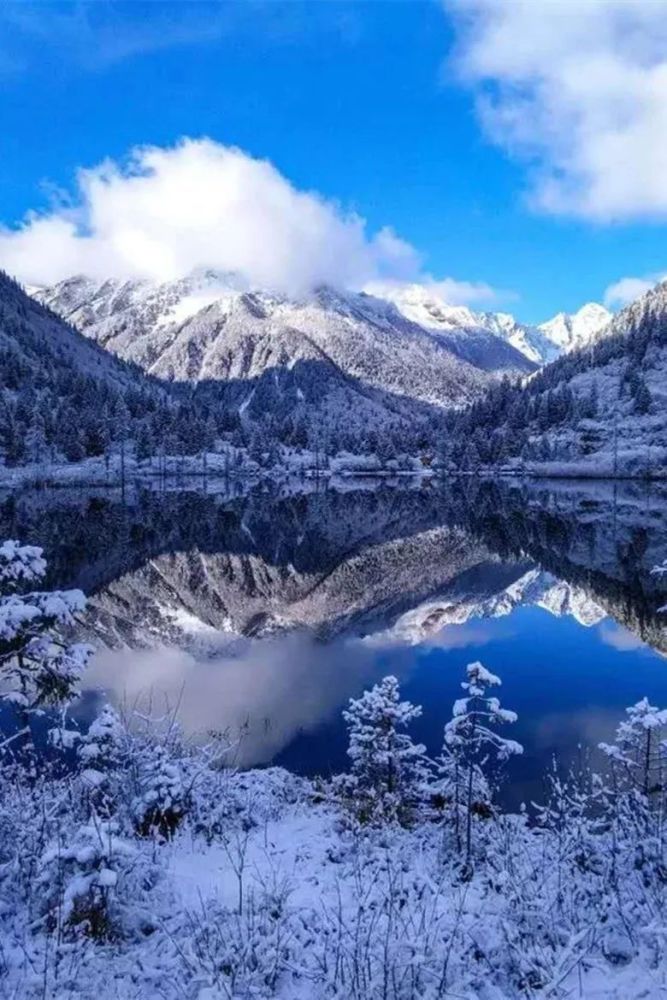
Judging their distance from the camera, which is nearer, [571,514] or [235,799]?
[235,799]

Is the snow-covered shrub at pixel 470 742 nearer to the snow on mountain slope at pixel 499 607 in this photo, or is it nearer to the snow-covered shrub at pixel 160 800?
the snow-covered shrub at pixel 160 800

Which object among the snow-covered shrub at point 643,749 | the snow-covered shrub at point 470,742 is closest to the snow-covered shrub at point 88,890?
the snow-covered shrub at point 470,742

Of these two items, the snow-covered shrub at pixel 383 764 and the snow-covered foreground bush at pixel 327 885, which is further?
the snow-covered shrub at pixel 383 764

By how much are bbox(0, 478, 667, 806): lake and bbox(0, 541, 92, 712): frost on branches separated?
641 cm

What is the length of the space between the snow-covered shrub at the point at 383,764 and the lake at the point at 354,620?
2700 millimetres

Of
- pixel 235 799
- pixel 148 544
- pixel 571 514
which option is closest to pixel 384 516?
pixel 571 514

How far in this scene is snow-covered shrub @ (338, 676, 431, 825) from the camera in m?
13.0

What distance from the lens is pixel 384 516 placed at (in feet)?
287

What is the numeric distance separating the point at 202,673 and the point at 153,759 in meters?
12.1

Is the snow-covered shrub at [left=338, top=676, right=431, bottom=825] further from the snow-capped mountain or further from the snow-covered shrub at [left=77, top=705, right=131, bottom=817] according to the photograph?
the snow-capped mountain

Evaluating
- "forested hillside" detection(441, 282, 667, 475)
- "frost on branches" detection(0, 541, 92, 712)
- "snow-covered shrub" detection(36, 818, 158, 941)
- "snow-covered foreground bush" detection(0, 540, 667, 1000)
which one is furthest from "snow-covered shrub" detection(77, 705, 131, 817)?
"forested hillside" detection(441, 282, 667, 475)

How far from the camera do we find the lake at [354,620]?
19.7m

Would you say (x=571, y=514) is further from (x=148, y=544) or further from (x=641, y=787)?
(x=641, y=787)

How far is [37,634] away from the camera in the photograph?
10578 mm
